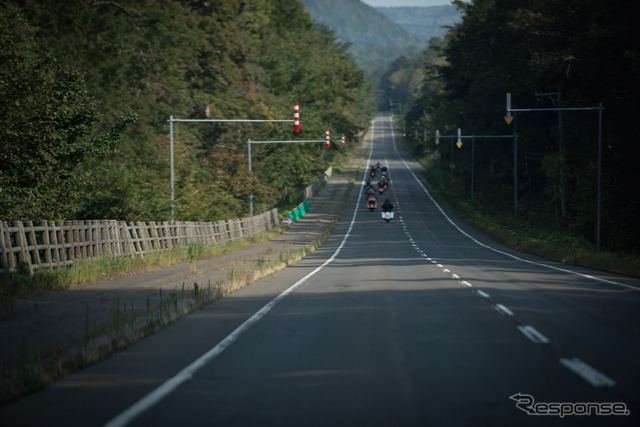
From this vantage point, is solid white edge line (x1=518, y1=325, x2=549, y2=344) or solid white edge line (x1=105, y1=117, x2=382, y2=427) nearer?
solid white edge line (x1=105, y1=117, x2=382, y2=427)

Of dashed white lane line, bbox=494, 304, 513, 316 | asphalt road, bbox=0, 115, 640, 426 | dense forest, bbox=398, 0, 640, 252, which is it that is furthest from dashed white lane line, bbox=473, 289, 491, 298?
dense forest, bbox=398, 0, 640, 252

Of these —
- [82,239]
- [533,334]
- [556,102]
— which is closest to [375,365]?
[533,334]

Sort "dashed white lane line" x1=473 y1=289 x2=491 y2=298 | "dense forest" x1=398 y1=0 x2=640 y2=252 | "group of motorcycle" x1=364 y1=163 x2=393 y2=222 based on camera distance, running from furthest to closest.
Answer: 1. "group of motorcycle" x1=364 y1=163 x2=393 y2=222
2. "dense forest" x1=398 y1=0 x2=640 y2=252
3. "dashed white lane line" x1=473 y1=289 x2=491 y2=298

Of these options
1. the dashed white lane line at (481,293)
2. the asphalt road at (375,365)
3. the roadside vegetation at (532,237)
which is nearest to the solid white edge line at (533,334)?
the asphalt road at (375,365)

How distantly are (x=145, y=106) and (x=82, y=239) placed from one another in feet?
98.8

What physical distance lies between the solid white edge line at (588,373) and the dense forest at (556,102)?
27.8 metres

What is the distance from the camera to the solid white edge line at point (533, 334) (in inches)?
383

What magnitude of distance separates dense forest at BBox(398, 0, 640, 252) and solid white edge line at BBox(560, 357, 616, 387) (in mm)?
27816

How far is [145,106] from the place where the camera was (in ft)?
164

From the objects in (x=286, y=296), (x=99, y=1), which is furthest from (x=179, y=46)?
(x=286, y=296)

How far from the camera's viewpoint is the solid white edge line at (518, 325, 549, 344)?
9727 mm

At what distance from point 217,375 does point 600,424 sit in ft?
12.7

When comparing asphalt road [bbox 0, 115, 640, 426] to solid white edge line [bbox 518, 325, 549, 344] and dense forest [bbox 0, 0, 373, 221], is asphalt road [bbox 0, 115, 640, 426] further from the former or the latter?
dense forest [bbox 0, 0, 373, 221]

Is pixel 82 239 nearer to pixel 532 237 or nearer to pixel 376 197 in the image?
pixel 532 237
